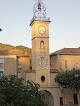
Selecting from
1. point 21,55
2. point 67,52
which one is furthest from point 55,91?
point 21,55

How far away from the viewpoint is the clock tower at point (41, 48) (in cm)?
3744

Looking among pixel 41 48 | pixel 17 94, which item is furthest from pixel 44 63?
pixel 17 94

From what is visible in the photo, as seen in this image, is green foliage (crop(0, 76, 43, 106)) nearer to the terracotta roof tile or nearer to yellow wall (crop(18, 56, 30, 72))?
the terracotta roof tile

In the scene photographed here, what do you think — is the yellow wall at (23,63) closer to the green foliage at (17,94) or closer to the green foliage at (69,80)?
the green foliage at (69,80)

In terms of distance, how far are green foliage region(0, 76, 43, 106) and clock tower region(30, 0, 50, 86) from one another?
24879 mm

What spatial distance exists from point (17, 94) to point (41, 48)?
87.4 ft

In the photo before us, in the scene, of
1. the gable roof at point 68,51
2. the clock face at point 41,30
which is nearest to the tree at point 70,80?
the gable roof at point 68,51

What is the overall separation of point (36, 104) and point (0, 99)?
6.45 feet

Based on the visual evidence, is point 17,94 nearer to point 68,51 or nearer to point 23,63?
point 68,51

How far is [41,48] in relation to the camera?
38.1m

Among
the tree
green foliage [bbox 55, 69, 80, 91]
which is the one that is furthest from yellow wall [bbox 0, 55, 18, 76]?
green foliage [bbox 55, 69, 80, 91]

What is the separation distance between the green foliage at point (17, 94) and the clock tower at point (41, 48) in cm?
2488

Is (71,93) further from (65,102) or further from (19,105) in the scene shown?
(19,105)

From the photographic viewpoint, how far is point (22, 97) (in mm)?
11539
